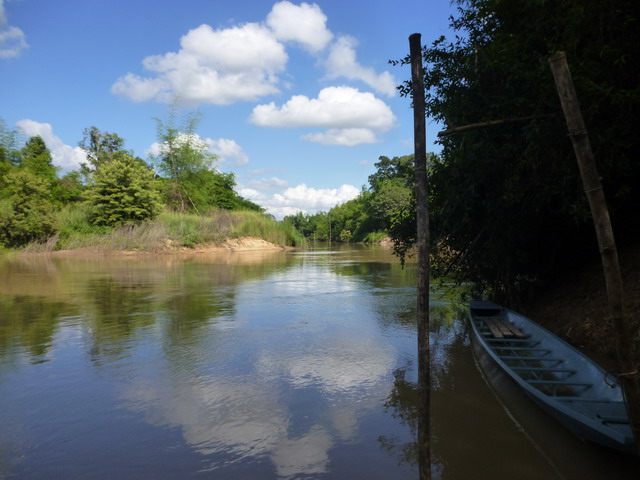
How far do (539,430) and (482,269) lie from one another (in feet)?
16.4

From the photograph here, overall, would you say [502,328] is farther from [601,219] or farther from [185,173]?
[185,173]

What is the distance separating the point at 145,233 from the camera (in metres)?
30.0

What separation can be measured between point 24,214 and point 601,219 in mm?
33626

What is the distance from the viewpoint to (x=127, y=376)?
5.63 meters

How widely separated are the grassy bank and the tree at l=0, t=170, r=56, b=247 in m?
0.89

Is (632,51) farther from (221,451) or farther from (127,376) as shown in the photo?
(127,376)

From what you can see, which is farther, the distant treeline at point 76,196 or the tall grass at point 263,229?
the tall grass at point 263,229

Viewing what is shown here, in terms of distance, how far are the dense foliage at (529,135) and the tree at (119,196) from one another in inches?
1070

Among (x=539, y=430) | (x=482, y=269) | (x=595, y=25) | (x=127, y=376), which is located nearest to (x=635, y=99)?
(x=595, y=25)

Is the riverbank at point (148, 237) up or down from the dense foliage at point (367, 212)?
down

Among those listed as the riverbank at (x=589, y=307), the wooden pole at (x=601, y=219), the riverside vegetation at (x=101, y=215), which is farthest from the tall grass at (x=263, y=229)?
the wooden pole at (x=601, y=219)

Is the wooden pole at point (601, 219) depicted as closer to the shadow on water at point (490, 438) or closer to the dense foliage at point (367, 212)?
the shadow on water at point (490, 438)

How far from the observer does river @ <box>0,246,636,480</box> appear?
3.57 m

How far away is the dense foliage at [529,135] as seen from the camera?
4.66 metres
